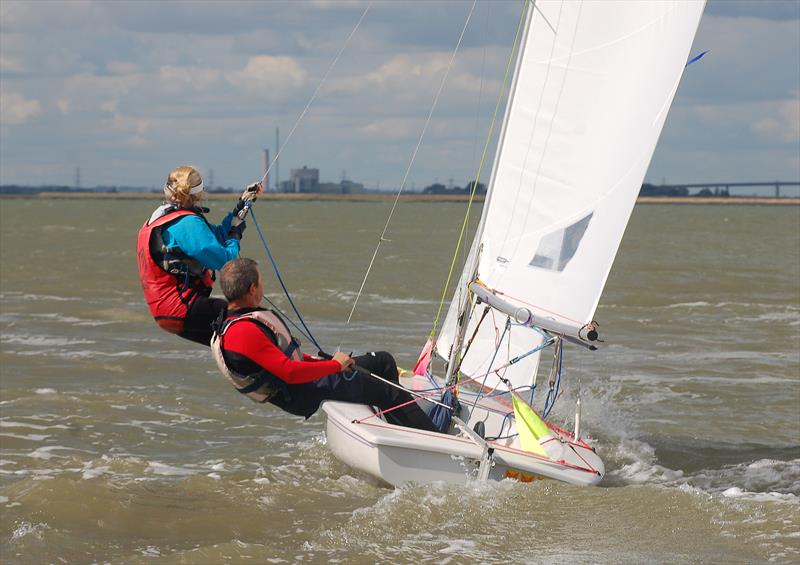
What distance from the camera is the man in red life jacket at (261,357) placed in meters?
4.87

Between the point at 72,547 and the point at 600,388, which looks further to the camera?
the point at 600,388

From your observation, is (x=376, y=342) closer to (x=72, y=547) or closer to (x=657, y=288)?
(x=72, y=547)

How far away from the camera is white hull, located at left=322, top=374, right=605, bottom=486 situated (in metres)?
5.43

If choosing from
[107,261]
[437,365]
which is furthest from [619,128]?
[107,261]

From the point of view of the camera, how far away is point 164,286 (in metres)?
5.02

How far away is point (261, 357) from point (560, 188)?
6.93ft

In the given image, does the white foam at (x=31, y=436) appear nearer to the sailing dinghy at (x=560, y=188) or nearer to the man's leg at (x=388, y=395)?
the sailing dinghy at (x=560, y=188)

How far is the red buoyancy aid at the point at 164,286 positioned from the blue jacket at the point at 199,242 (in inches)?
3.5

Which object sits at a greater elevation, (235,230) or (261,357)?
(235,230)

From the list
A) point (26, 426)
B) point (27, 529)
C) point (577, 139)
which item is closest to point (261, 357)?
point (27, 529)

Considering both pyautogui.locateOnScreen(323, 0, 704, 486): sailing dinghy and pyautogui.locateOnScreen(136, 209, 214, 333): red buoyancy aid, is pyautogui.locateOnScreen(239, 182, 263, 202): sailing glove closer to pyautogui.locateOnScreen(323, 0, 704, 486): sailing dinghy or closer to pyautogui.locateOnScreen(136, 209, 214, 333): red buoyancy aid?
pyautogui.locateOnScreen(136, 209, 214, 333): red buoyancy aid

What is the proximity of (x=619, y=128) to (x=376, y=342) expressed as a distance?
5309mm

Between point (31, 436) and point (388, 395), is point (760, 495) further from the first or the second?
point (31, 436)

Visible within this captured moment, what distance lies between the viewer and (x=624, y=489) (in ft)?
19.1
